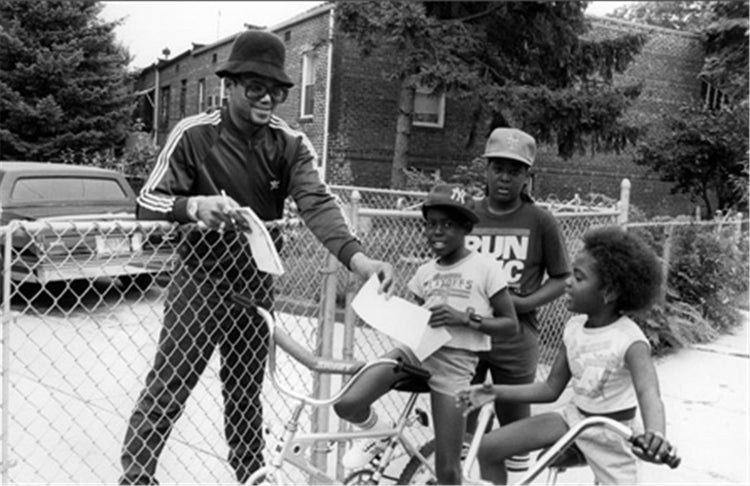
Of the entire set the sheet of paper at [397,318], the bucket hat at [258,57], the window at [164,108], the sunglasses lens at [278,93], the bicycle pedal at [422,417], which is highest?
the window at [164,108]

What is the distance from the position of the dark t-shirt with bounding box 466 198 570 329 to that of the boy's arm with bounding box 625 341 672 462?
34.2 inches

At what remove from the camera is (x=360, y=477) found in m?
2.65

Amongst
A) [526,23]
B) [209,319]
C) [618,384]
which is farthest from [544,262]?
[526,23]

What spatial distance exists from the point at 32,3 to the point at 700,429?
549 inches

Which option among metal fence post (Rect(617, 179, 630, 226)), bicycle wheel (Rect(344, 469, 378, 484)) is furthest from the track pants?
metal fence post (Rect(617, 179, 630, 226))

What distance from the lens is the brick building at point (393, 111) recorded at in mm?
15805

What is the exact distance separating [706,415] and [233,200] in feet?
14.3

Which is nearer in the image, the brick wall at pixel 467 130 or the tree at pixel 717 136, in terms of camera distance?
the brick wall at pixel 467 130

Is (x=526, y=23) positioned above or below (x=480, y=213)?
above

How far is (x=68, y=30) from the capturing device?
14.9 m

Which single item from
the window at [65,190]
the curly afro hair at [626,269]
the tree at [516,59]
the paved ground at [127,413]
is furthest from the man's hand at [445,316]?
the tree at [516,59]

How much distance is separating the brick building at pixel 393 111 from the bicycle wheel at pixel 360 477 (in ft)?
38.7

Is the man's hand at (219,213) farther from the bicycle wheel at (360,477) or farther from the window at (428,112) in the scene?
the window at (428,112)

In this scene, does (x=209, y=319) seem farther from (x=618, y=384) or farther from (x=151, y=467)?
(x=618, y=384)
